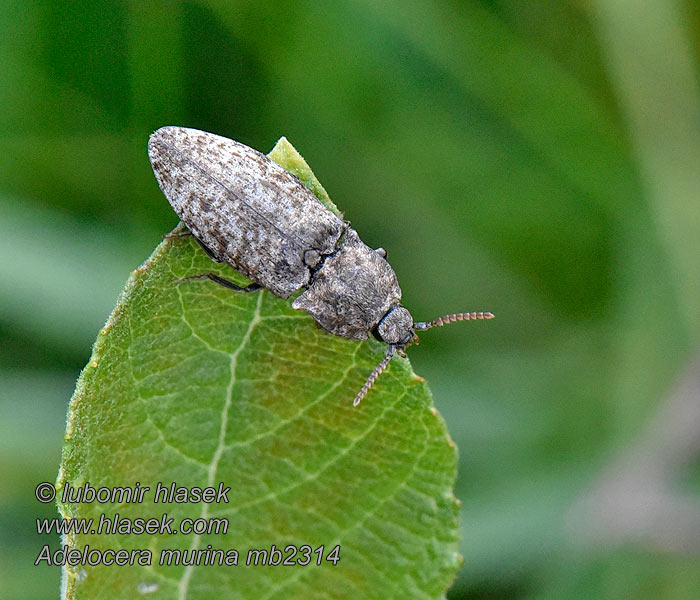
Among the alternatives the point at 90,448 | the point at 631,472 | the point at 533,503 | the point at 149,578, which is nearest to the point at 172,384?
the point at 90,448

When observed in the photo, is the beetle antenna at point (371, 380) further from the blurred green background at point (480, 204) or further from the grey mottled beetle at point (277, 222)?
the blurred green background at point (480, 204)

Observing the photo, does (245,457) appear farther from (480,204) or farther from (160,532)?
(480,204)

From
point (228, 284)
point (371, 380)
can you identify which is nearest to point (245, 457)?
point (371, 380)

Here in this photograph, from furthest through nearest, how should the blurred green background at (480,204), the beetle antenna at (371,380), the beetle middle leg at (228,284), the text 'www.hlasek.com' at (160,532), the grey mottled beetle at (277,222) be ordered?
the blurred green background at (480,204) → the grey mottled beetle at (277,222) → the beetle middle leg at (228,284) → the beetle antenna at (371,380) → the text 'www.hlasek.com' at (160,532)

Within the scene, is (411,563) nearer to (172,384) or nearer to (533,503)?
(172,384)

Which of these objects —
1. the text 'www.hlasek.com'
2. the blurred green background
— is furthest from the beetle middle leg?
the blurred green background

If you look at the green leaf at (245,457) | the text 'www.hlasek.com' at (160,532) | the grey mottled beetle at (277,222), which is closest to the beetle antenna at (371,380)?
the green leaf at (245,457)
